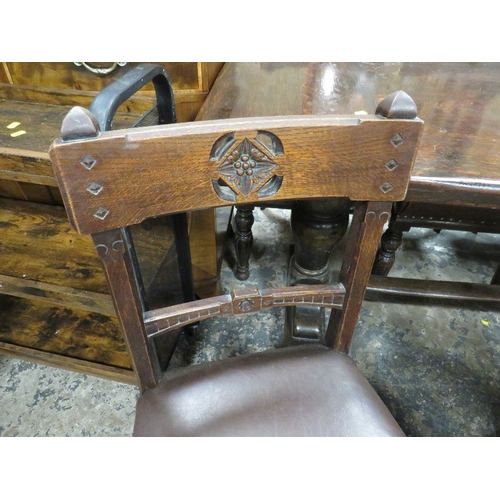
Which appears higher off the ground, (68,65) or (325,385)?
(68,65)

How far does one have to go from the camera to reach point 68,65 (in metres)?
1.07

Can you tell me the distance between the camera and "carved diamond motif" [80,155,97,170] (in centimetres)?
43

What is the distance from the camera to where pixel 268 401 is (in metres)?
0.68

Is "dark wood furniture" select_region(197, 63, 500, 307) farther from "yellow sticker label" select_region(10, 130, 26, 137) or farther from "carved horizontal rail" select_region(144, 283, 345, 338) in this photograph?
"yellow sticker label" select_region(10, 130, 26, 137)

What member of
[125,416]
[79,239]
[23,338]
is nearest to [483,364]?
[125,416]

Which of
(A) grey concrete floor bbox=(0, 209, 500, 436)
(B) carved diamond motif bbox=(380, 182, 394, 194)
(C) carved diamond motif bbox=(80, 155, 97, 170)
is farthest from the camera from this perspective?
(A) grey concrete floor bbox=(0, 209, 500, 436)

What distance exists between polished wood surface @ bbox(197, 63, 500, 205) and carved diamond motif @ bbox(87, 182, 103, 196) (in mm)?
465

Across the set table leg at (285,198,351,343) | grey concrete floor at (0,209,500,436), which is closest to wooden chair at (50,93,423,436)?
table leg at (285,198,351,343)

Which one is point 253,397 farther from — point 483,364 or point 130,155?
point 483,364

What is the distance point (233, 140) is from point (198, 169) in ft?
0.19

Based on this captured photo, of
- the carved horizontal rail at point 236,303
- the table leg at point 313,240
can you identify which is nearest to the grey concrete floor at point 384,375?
the table leg at point 313,240

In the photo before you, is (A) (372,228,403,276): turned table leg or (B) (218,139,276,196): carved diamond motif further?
(A) (372,228,403,276): turned table leg

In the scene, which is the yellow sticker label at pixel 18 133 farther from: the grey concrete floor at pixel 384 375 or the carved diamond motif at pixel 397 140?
the carved diamond motif at pixel 397 140

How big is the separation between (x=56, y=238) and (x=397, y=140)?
1.06 metres
